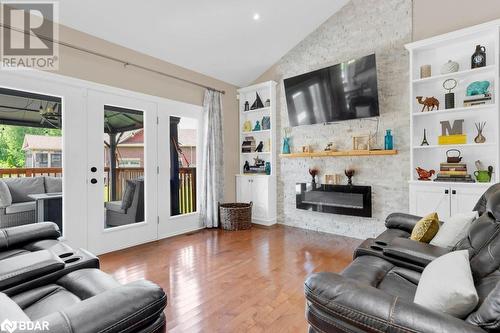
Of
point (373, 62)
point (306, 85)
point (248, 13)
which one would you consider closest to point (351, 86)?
point (373, 62)

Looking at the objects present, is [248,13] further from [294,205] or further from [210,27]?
[294,205]

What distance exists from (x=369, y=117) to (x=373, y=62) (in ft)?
2.41

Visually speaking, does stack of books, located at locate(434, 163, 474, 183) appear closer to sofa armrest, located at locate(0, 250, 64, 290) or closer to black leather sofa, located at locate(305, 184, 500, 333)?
black leather sofa, located at locate(305, 184, 500, 333)

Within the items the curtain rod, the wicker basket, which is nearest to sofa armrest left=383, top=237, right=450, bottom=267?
the wicker basket

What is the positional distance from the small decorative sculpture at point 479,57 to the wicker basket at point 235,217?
12.0 ft

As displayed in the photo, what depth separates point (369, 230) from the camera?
4094mm

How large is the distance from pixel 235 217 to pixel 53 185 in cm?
262

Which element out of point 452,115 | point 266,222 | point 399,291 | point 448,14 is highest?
point 448,14

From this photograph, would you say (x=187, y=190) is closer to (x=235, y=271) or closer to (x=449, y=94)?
(x=235, y=271)

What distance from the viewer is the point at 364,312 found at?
3.48 ft

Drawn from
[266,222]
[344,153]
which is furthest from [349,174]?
[266,222]

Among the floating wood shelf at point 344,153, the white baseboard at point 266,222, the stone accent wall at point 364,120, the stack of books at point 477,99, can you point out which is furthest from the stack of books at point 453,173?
the white baseboard at point 266,222

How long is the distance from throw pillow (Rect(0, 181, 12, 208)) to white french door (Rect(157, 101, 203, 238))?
176cm

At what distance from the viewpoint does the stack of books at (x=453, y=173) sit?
316 centimetres
